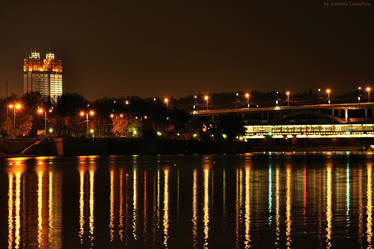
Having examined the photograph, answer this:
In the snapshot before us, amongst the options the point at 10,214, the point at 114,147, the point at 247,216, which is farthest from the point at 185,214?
the point at 114,147

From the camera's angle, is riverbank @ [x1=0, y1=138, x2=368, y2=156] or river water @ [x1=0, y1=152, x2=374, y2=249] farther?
riverbank @ [x1=0, y1=138, x2=368, y2=156]

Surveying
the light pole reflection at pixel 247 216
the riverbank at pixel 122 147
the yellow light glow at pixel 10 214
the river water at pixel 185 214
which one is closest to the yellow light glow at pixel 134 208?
the river water at pixel 185 214

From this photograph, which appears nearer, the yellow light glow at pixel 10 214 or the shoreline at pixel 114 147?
the yellow light glow at pixel 10 214

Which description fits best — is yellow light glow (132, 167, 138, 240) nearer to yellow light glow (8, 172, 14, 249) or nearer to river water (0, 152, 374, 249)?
river water (0, 152, 374, 249)

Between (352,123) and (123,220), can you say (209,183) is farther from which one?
(352,123)

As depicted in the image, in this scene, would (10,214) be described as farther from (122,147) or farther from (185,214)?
(122,147)

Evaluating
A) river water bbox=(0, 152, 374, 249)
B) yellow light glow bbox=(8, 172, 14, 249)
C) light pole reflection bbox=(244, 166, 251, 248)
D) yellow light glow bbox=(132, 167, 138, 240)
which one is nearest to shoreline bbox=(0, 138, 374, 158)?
yellow light glow bbox=(132, 167, 138, 240)

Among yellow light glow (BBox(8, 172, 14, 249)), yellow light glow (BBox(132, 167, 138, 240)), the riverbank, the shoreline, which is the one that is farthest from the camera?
the riverbank

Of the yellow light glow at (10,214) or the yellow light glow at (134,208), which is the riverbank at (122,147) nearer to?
the yellow light glow at (134,208)

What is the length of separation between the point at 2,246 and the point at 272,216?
9.23 m

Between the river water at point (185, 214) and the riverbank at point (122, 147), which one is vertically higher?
the riverbank at point (122, 147)

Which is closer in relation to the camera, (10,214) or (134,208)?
(10,214)

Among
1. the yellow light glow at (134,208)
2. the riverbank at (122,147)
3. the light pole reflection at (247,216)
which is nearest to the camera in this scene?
the light pole reflection at (247,216)

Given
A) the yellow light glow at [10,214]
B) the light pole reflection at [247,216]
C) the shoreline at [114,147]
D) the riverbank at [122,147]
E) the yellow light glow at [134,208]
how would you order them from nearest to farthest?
1. the light pole reflection at [247,216]
2. the yellow light glow at [10,214]
3. the yellow light glow at [134,208]
4. the shoreline at [114,147]
5. the riverbank at [122,147]
